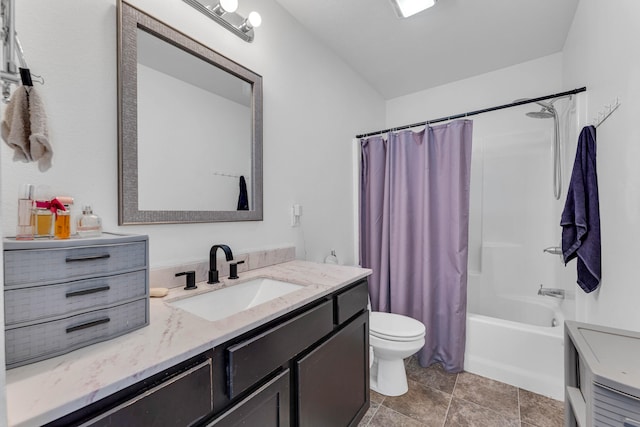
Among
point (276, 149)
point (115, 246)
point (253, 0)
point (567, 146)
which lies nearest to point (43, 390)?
point (115, 246)

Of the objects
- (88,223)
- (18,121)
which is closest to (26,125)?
(18,121)

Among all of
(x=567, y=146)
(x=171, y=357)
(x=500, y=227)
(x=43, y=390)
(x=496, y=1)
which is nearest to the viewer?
(x=43, y=390)

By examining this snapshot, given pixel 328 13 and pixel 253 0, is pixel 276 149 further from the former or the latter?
pixel 328 13

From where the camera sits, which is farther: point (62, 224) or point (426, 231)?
point (426, 231)

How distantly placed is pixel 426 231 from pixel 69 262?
2.07 metres

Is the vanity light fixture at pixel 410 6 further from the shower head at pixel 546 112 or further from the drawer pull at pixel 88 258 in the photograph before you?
the drawer pull at pixel 88 258

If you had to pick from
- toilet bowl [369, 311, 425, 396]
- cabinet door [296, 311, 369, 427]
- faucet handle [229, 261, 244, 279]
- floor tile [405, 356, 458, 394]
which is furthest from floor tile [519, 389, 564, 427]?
faucet handle [229, 261, 244, 279]

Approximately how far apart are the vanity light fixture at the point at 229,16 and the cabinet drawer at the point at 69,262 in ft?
3.79

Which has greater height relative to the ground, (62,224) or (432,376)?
(62,224)

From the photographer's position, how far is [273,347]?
0.94 m

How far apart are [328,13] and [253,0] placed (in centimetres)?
52

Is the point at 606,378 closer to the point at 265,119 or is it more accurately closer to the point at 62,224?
the point at 62,224

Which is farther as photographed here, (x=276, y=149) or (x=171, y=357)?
(x=276, y=149)

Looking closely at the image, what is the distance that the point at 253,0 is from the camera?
63.9 inches
